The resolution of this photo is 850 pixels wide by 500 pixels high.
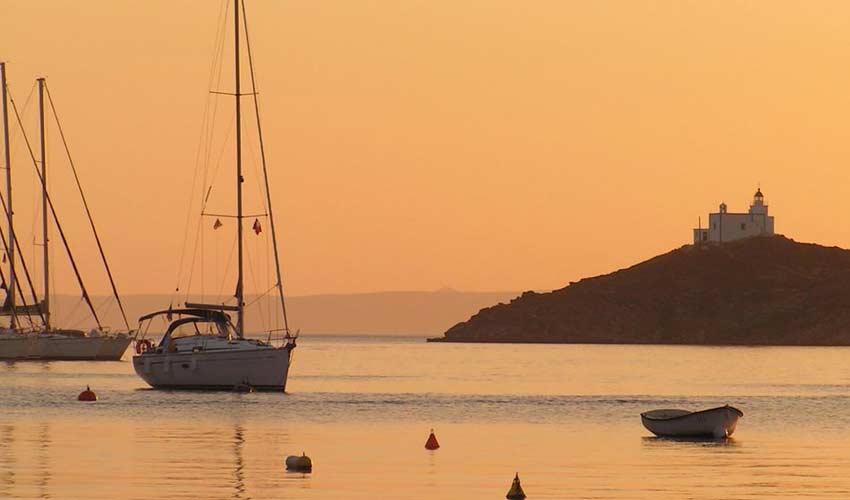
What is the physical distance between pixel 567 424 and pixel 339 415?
9548 millimetres

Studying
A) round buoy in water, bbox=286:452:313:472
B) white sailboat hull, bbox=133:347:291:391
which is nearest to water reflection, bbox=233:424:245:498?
round buoy in water, bbox=286:452:313:472

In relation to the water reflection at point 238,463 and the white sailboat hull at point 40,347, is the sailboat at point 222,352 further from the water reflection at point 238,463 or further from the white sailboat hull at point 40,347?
the white sailboat hull at point 40,347

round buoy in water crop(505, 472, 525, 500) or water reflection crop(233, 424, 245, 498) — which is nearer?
round buoy in water crop(505, 472, 525, 500)

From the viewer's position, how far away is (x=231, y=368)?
290 feet

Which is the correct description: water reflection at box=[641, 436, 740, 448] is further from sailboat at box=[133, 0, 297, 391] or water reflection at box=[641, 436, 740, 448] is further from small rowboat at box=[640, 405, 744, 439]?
sailboat at box=[133, 0, 297, 391]

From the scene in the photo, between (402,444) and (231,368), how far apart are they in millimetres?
28870

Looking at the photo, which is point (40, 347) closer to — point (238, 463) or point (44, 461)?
point (238, 463)

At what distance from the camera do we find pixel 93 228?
140125mm

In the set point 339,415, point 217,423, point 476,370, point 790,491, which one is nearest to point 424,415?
point 339,415

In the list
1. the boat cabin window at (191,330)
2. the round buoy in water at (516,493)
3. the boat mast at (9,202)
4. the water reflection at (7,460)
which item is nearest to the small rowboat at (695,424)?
the water reflection at (7,460)

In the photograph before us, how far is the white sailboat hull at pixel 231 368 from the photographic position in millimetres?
88688

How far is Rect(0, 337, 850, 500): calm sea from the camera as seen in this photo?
45.8m

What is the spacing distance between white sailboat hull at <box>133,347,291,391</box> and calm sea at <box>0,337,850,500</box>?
1222mm

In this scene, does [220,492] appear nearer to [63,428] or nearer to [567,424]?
[63,428]
